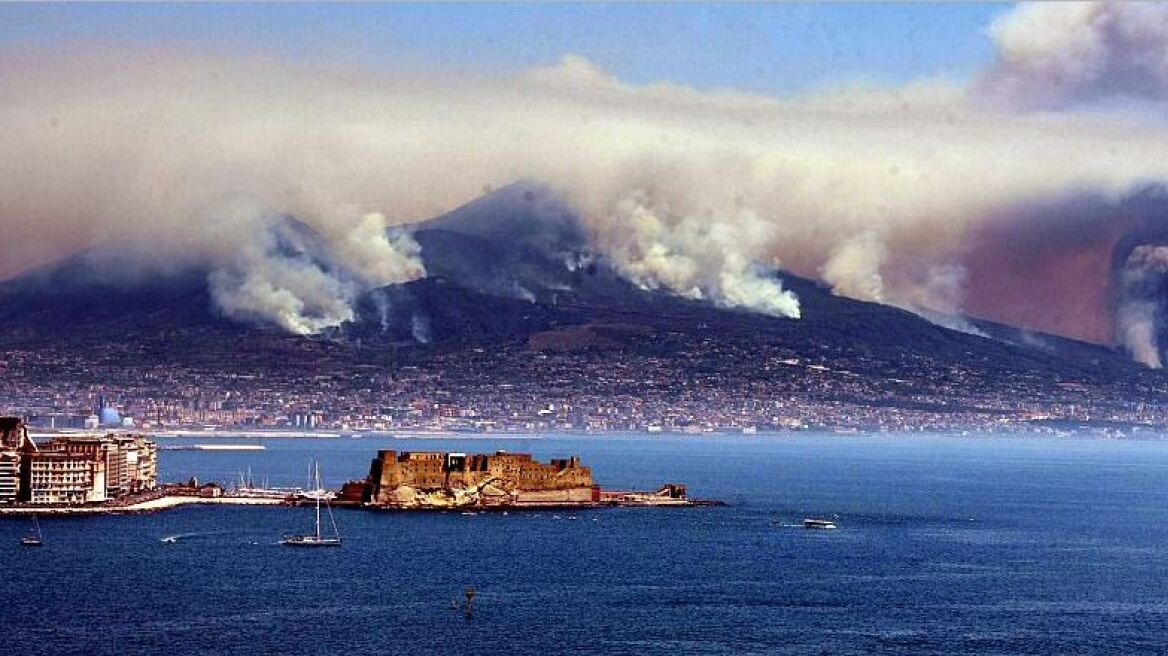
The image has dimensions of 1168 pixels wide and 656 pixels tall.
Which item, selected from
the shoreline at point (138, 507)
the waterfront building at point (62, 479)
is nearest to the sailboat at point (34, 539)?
the shoreline at point (138, 507)

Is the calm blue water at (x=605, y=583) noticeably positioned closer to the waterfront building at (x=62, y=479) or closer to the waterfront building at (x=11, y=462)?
the waterfront building at (x=62, y=479)

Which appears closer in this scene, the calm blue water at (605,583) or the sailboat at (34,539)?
the calm blue water at (605,583)

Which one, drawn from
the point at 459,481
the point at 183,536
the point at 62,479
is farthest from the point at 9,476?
the point at 459,481

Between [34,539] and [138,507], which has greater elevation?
[138,507]

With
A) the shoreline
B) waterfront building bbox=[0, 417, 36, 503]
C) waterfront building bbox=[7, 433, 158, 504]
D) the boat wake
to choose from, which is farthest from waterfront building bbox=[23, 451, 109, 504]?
the boat wake

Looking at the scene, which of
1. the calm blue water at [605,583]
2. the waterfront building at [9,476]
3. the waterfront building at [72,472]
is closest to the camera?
the calm blue water at [605,583]

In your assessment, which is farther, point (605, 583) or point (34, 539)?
point (34, 539)

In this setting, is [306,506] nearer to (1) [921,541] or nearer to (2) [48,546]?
(2) [48,546]

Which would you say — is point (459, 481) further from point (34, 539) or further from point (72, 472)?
point (34, 539)

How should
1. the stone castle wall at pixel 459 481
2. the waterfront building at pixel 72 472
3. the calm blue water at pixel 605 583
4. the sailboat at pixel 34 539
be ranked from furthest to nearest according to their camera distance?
the stone castle wall at pixel 459 481, the waterfront building at pixel 72 472, the sailboat at pixel 34 539, the calm blue water at pixel 605 583

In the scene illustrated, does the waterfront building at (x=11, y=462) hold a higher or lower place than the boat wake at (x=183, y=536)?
higher
